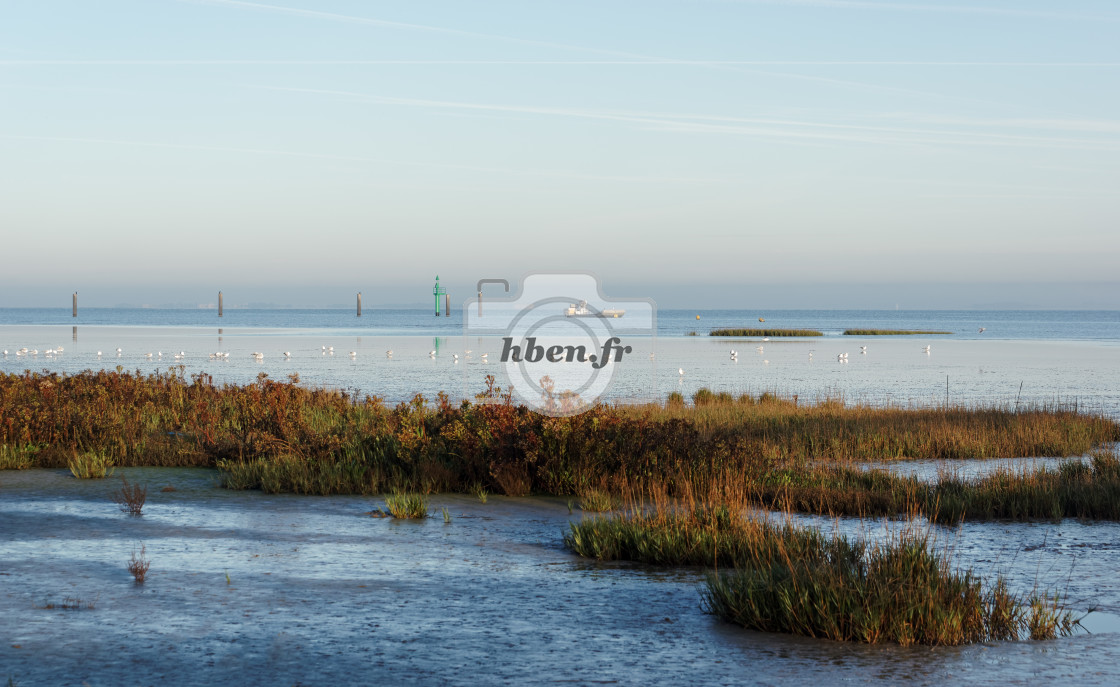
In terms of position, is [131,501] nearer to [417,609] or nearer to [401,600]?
[401,600]

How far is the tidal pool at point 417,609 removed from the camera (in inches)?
251

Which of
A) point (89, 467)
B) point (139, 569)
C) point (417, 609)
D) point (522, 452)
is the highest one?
point (522, 452)

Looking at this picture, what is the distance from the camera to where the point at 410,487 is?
46.1 feet

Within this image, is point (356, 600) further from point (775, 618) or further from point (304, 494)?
point (304, 494)

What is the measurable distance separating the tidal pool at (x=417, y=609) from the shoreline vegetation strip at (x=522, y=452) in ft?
3.41

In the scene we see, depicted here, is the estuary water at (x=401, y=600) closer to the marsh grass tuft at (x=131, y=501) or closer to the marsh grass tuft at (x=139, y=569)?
the marsh grass tuft at (x=139, y=569)

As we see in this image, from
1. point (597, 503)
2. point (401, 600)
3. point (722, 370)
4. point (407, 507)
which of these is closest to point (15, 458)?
point (407, 507)

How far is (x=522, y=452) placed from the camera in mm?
14219

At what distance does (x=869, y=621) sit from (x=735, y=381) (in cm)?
3758

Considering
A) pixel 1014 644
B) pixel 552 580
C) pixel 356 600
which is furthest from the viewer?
pixel 552 580

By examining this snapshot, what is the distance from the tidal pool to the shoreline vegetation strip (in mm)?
1040

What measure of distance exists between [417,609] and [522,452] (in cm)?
642

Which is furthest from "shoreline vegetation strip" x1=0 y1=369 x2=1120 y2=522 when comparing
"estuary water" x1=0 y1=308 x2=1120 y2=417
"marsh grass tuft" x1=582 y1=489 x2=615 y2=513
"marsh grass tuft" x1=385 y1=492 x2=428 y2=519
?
"estuary water" x1=0 y1=308 x2=1120 y2=417

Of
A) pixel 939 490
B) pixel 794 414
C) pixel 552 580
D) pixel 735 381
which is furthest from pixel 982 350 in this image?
pixel 552 580
